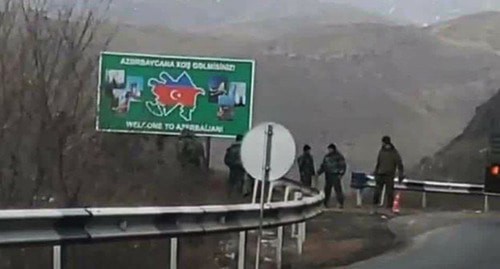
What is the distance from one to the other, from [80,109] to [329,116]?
4877cm

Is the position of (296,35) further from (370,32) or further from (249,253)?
(249,253)

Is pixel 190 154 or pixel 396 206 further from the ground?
pixel 190 154

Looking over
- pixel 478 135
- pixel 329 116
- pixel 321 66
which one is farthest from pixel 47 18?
pixel 321 66

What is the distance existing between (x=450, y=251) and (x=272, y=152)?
5669 millimetres

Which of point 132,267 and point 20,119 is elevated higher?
point 20,119

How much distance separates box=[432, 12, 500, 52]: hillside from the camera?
80062 mm

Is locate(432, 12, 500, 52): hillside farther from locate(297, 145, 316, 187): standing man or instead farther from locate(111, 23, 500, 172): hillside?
locate(297, 145, 316, 187): standing man

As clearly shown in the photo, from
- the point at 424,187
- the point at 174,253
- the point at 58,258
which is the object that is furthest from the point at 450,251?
the point at 424,187

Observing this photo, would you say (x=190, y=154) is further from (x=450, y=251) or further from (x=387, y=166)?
(x=450, y=251)

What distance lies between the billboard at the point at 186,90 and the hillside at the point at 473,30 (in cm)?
4096

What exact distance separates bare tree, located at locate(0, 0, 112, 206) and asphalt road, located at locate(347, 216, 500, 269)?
13.0 ft

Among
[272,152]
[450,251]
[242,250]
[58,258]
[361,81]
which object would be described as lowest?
[450,251]

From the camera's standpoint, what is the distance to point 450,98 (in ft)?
248

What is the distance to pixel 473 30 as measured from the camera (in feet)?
268
